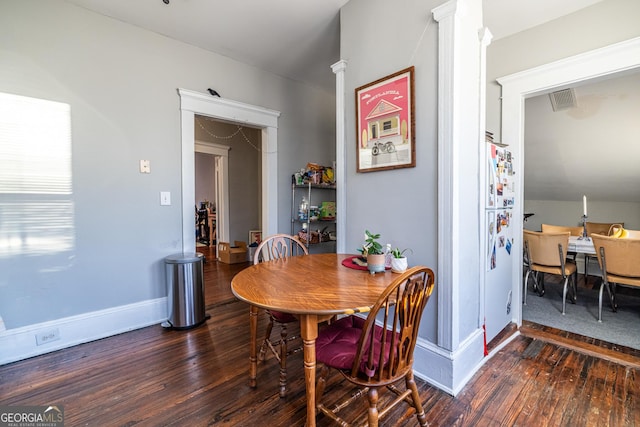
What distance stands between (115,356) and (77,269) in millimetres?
780

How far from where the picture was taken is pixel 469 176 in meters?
1.80

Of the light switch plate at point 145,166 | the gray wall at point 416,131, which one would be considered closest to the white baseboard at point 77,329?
the light switch plate at point 145,166

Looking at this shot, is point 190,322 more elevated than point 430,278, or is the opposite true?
point 430,278

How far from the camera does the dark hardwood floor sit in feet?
4.77

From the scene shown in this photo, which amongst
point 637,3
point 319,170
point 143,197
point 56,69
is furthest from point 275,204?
point 637,3

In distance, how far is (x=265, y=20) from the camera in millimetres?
2449

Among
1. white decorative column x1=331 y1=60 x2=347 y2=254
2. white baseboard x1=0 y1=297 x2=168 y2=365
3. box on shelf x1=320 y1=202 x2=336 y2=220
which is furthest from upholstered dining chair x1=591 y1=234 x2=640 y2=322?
white baseboard x1=0 y1=297 x2=168 y2=365

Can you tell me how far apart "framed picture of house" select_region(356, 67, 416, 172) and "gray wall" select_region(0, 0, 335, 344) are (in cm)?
176

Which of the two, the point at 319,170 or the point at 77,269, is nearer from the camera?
the point at 77,269

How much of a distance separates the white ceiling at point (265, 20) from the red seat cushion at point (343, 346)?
7.79ft

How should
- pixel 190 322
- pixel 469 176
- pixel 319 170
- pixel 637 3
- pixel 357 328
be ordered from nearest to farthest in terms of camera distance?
pixel 357 328
pixel 469 176
pixel 637 3
pixel 190 322
pixel 319 170

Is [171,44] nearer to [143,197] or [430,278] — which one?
[143,197]

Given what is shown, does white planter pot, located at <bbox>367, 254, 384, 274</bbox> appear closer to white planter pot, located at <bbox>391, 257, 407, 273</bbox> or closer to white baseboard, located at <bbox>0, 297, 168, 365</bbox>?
white planter pot, located at <bbox>391, 257, 407, 273</bbox>

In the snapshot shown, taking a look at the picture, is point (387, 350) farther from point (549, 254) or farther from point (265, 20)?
point (549, 254)
